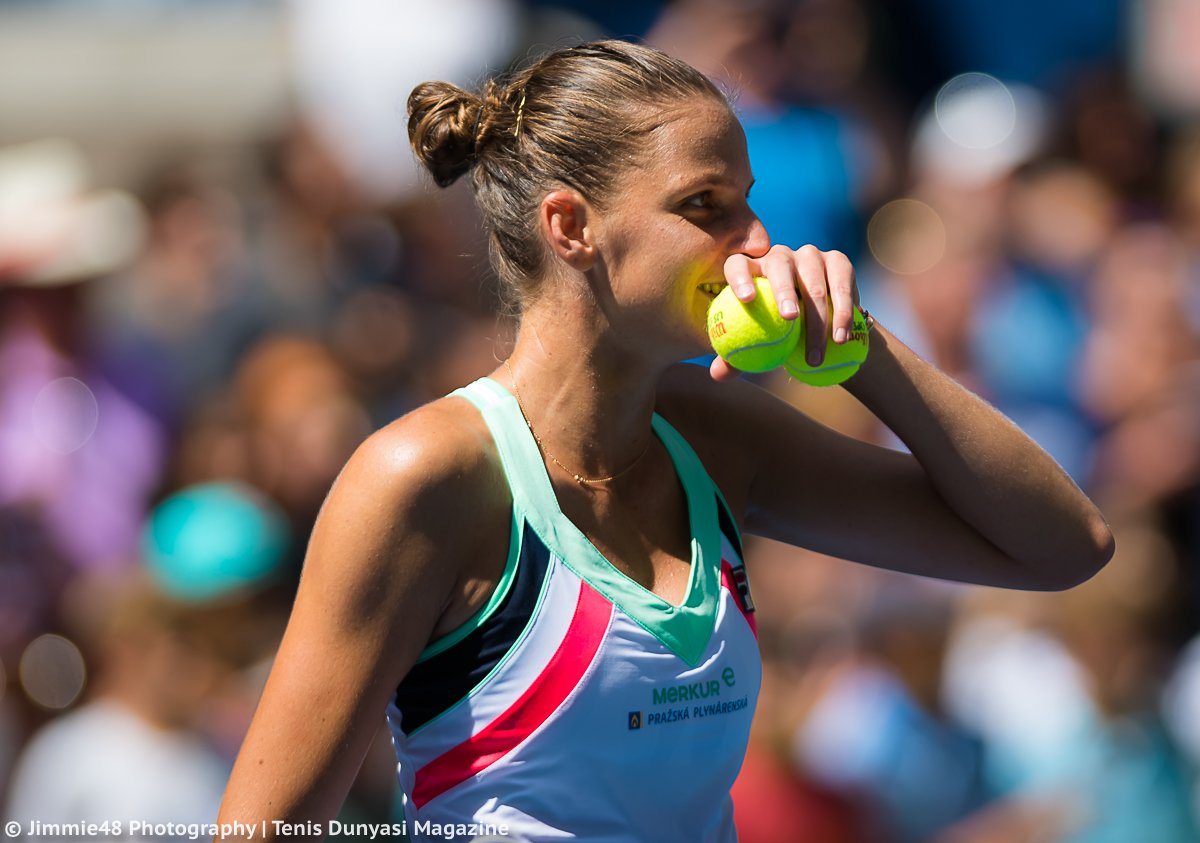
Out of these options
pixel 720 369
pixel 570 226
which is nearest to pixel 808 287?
pixel 720 369

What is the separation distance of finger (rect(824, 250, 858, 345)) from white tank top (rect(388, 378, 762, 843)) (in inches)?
19.4

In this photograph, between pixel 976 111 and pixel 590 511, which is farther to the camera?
pixel 976 111

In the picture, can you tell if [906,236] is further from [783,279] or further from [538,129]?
[783,279]

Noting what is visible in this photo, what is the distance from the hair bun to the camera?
8.81ft

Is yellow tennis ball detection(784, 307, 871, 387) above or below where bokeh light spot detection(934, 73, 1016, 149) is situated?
above

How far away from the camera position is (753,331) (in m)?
2.37

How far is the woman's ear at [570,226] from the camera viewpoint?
2549mm

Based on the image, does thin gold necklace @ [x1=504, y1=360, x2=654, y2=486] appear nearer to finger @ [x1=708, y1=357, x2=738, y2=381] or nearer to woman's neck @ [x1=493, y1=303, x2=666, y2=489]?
woman's neck @ [x1=493, y1=303, x2=666, y2=489]

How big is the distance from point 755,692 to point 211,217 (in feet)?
17.4

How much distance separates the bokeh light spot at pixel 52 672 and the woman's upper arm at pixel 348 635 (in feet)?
10.8

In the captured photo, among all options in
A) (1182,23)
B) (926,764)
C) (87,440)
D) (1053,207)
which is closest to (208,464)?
(87,440)

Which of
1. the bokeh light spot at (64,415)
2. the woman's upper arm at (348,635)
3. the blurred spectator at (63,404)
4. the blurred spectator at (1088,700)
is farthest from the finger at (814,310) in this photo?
the bokeh light spot at (64,415)

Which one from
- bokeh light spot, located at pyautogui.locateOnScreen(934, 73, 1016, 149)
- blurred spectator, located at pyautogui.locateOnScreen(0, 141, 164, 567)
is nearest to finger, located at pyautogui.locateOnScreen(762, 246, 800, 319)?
blurred spectator, located at pyautogui.locateOnScreen(0, 141, 164, 567)

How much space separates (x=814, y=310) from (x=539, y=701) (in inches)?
28.5
